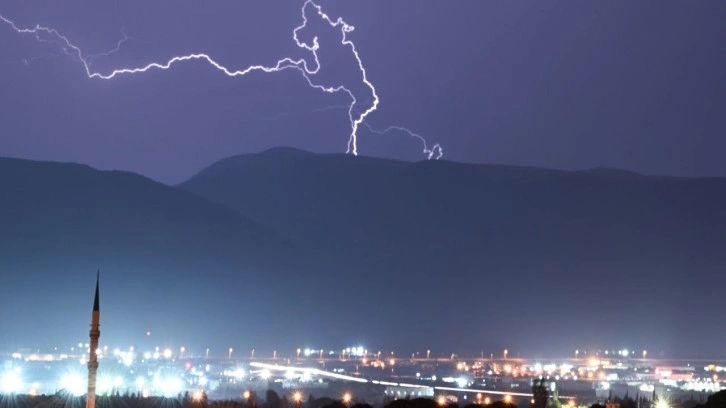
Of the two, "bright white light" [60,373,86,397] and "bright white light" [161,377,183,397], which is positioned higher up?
"bright white light" [60,373,86,397]

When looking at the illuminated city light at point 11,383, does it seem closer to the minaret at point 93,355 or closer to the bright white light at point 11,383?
the bright white light at point 11,383

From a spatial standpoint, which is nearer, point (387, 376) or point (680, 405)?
point (680, 405)

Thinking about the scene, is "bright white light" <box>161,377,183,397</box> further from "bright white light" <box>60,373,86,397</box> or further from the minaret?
the minaret

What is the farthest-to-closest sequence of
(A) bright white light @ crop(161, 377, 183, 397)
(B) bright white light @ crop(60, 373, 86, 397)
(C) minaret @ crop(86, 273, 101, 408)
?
(A) bright white light @ crop(161, 377, 183, 397) < (B) bright white light @ crop(60, 373, 86, 397) < (C) minaret @ crop(86, 273, 101, 408)

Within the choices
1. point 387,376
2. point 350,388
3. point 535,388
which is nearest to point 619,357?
point 387,376

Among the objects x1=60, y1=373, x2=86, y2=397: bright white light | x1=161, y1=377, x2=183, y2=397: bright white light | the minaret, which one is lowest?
x1=161, y1=377, x2=183, y2=397: bright white light

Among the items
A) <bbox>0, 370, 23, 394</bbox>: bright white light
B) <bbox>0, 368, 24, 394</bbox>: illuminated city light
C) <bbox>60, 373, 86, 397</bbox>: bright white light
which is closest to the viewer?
<bbox>60, 373, 86, 397</bbox>: bright white light

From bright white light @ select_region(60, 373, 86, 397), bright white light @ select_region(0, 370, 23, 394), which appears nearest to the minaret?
bright white light @ select_region(60, 373, 86, 397)

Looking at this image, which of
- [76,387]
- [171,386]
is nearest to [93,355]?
[76,387]

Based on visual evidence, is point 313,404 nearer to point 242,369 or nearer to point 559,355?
point 242,369

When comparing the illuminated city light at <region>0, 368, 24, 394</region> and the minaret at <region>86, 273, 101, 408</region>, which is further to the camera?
the illuminated city light at <region>0, 368, 24, 394</region>

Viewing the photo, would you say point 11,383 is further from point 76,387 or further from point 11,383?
point 76,387
